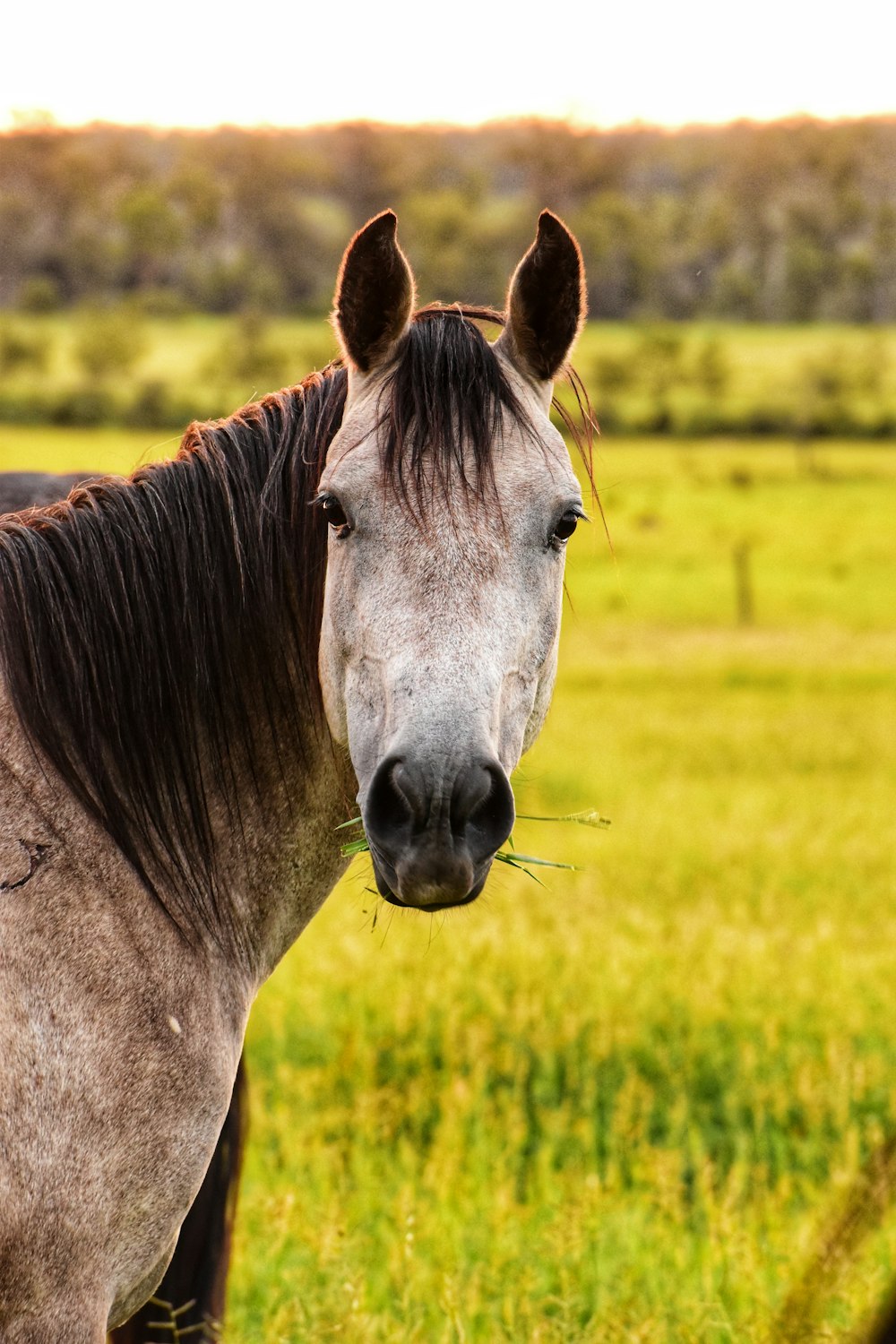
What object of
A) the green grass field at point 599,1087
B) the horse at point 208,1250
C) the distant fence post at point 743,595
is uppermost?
the horse at point 208,1250

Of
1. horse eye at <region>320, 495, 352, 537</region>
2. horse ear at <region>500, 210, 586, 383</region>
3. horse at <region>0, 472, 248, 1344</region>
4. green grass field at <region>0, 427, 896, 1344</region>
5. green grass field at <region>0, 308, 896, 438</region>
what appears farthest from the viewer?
green grass field at <region>0, 308, 896, 438</region>

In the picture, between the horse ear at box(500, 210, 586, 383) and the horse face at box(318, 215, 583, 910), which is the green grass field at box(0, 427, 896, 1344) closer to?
the horse face at box(318, 215, 583, 910)

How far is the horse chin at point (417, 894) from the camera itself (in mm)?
2184

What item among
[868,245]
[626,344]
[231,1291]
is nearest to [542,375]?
[231,1291]

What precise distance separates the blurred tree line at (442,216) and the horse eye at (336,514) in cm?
4082

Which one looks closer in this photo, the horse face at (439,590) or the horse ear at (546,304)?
the horse face at (439,590)

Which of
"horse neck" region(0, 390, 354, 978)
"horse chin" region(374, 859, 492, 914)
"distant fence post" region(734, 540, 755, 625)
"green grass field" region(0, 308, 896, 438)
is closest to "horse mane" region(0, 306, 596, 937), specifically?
"horse neck" region(0, 390, 354, 978)

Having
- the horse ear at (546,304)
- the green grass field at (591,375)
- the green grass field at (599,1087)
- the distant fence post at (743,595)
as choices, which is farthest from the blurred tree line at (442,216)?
the horse ear at (546,304)

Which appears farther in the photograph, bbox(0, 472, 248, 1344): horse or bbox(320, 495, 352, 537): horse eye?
bbox(0, 472, 248, 1344): horse

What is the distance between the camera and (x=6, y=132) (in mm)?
62375

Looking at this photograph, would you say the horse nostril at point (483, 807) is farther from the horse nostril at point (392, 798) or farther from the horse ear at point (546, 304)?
the horse ear at point (546, 304)

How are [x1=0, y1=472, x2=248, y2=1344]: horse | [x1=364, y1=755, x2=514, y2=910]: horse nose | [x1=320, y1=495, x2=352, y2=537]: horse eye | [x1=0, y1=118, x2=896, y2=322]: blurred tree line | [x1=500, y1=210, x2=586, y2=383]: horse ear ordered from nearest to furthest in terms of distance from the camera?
[x1=364, y1=755, x2=514, y2=910]: horse nose, [x1=320, y1=495, x2=352, y2=537]: horse eye, [x1=500, y1=210, x2=586, y2=383]: horse ear, [x1=0, y1=472, x2=248, y2=1344]: horse, [x1=0, y1=118, x2=896, y2=322]: blurred tree line

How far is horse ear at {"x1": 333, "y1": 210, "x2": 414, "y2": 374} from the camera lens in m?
2.56

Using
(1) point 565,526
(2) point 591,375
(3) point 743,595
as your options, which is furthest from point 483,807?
(2) point 591,375
